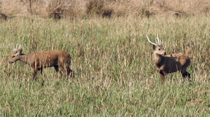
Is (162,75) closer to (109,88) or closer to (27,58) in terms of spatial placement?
(109,88)

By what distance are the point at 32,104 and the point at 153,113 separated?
6.15ft

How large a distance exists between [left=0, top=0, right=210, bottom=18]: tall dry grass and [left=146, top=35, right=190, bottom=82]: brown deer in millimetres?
7487

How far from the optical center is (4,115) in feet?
14.1

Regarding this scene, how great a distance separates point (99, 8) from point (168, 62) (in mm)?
9203

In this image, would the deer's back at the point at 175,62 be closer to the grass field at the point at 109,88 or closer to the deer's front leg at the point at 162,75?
the deer's front leg at the point at 162,75

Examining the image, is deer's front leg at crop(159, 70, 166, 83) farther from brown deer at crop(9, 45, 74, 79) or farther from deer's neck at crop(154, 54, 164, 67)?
brown deer at crop(9, 45, 74, 79)

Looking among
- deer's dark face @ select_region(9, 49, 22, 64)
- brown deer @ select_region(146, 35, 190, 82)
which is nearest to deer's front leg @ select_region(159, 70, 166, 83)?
brown deer @ select_region(146, 35, 190, 82)

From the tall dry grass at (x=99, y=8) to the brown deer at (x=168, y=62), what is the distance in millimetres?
7487

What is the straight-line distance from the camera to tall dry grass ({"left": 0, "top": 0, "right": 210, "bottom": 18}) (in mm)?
14087

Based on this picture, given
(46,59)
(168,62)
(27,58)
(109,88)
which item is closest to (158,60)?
(168,62)

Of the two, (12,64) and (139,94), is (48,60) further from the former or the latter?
(139,94)

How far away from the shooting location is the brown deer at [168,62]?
6.12 metres

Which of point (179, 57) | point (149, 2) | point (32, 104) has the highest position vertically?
point (149, 2)

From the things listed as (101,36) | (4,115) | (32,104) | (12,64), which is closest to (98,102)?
(32,104)
